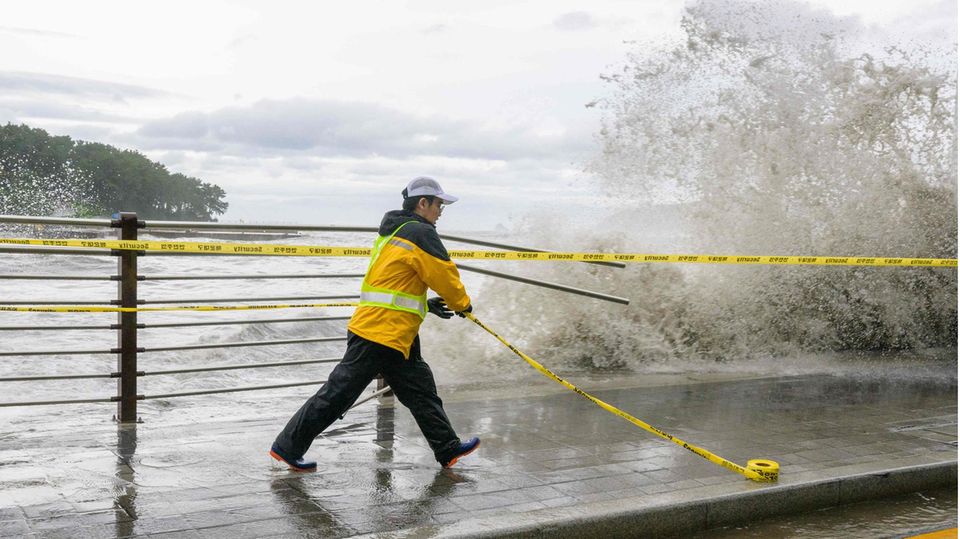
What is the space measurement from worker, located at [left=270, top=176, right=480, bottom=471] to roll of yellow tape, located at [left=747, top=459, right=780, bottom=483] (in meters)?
1.63

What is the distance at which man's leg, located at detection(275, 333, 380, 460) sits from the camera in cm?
511

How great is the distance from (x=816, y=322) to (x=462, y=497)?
814 centimetres

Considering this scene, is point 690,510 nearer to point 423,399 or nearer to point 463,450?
point 463,450

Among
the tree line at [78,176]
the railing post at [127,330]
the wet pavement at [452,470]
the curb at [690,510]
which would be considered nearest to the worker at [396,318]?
the wet pavement at [452,470]

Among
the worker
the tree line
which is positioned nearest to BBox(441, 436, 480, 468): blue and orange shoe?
the worker

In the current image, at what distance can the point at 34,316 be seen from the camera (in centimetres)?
1455

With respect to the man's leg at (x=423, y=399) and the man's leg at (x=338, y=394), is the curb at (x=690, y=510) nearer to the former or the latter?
the man's leg at (x=423, y=399)

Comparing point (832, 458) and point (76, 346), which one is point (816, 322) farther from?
point (76, 346)

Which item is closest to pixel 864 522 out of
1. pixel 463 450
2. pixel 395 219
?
pixel 463 450

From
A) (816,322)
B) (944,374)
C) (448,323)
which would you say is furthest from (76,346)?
(944,374)

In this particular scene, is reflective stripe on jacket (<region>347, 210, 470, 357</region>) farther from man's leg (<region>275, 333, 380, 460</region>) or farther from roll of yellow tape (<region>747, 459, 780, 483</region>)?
roll of yellow tape (<region>747, 459, 780, 483</region>)

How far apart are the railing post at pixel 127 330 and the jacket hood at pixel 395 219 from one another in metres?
1.89

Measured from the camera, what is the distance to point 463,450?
5.34 meters

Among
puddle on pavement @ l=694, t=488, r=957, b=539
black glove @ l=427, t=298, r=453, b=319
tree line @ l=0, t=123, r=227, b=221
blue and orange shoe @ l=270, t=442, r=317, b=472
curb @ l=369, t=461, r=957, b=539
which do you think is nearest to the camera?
curb @ l=369, t=461, r=957, b=539
